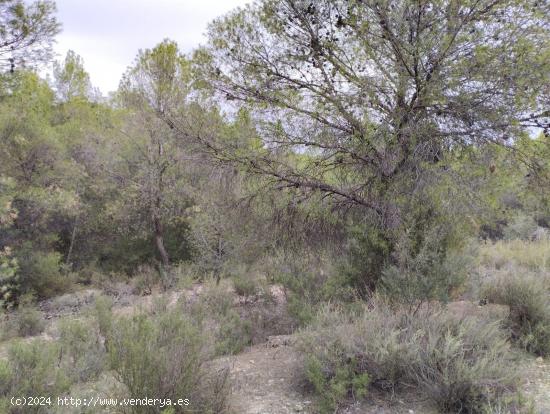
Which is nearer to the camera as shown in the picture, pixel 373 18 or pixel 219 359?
pixel 219 359

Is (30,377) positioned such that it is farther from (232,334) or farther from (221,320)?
(221,320)

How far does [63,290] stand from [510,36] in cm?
1520

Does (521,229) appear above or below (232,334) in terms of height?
above

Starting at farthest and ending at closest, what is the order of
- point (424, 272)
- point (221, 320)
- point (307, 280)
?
point (307, 280)
point (221, 320)
point (424, 272)

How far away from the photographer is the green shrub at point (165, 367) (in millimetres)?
3723

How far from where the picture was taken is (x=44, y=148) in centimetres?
1541

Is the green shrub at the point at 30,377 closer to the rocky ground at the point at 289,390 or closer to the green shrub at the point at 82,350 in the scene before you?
the green shrub at the point at 82,350

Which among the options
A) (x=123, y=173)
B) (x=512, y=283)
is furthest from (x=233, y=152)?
(x=123, y=173)

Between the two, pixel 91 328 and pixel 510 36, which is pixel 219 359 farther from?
pixel 510 36

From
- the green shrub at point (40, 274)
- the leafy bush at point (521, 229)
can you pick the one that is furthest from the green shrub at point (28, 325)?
the leafy bush at point (521, 229)

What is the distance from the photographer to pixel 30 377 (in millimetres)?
3564

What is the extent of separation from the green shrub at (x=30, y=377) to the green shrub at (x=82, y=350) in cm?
99

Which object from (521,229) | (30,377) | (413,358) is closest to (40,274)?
(30,377)

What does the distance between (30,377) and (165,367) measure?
1.02 metres
